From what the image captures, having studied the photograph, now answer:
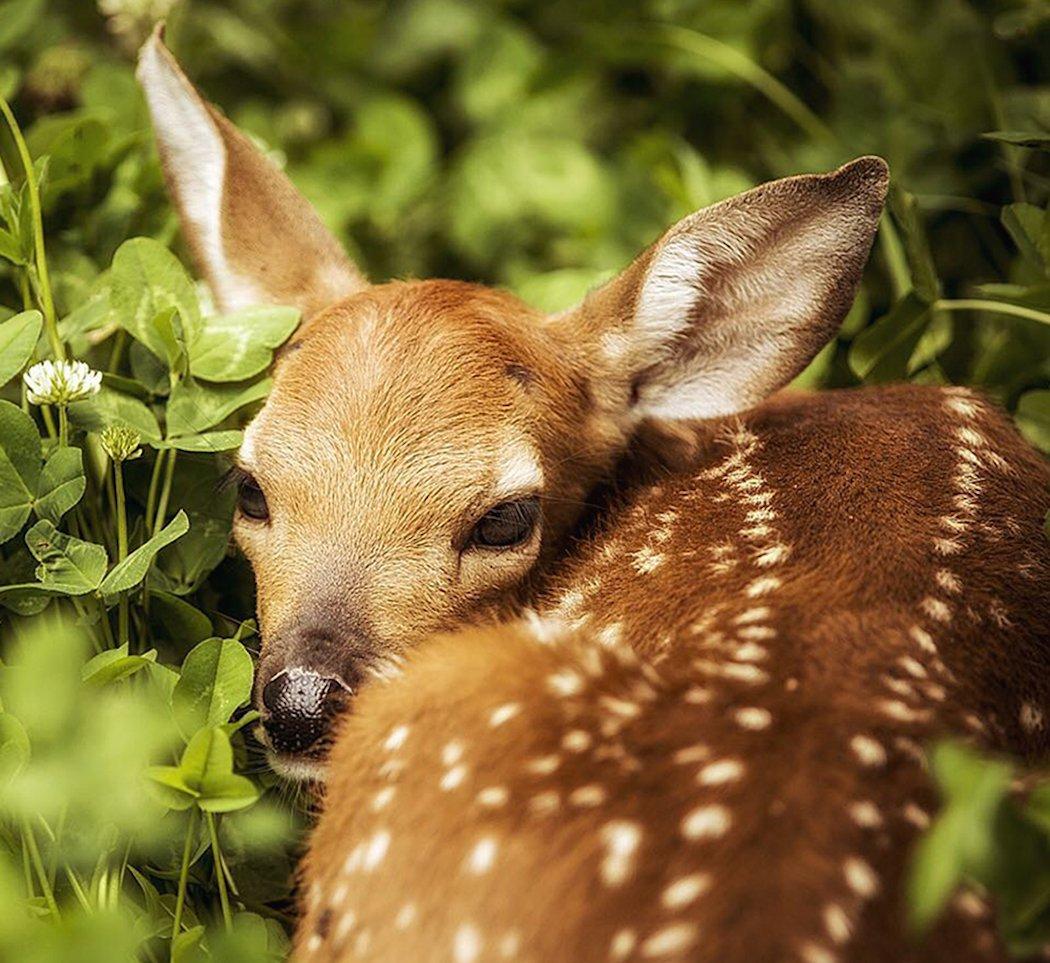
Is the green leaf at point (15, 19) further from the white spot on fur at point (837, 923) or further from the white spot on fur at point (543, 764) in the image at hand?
the white spot on fur at point (837, 923)

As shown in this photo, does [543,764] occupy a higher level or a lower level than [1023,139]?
lower

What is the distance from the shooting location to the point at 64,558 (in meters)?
2.22

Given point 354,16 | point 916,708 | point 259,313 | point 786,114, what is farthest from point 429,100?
point 916,708

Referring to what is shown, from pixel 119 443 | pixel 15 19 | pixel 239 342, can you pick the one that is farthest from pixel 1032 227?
pixel 15 19

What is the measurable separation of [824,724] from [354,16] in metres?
3.48

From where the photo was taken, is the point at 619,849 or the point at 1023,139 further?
the point at 1023,139

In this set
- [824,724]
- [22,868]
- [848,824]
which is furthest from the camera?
[22,868]

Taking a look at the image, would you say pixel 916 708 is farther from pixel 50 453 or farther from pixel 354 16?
pixel 354 16

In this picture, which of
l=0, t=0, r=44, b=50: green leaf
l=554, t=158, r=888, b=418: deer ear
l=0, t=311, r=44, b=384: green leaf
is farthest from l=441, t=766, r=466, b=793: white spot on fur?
l=0, t=0, r=44, b=50: green leaf

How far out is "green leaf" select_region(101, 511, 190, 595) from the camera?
214 centimetres

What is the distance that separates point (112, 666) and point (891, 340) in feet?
5.38

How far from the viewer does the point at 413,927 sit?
1566 millimetres

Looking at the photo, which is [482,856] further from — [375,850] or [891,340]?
[891,340]

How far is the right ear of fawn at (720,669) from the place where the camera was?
147 cm
